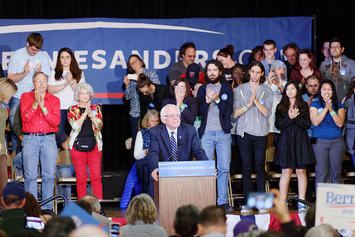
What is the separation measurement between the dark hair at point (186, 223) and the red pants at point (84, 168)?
3767 millimetres

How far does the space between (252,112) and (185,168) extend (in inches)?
89.8

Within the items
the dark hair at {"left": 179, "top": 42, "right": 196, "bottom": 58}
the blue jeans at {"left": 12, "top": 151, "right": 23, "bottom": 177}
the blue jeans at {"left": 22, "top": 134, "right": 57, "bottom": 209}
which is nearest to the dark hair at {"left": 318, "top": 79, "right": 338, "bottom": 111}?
the dark hair at {"left": 179, "top": 42, "right": 196, "bottom": 58}

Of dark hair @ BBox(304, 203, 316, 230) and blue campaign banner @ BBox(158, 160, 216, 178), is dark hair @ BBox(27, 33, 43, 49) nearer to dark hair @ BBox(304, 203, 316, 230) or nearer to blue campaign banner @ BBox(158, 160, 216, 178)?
blue campaign banner @ BBox(158, 160, 216, 178)

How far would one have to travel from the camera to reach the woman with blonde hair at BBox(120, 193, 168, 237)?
4594 millimetres

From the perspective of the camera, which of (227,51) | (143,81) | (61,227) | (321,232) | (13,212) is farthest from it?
(227,51)

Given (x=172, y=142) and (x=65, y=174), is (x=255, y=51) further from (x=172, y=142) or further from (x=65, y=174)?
(x=65, y=174)

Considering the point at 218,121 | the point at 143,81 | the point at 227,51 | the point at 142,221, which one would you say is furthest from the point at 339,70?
the point at 142,221

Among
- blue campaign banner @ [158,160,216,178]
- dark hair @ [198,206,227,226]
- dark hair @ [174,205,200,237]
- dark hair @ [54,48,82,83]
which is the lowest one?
dark hair @ [174,205,200,237]

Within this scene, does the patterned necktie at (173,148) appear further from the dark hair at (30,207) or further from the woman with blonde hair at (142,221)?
the dark hair at (30,207)

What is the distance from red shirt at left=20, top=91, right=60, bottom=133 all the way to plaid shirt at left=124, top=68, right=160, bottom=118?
146 centimetres

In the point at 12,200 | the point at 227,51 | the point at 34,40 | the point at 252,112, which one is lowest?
the point at 12,200

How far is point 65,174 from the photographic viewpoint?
8.38m
